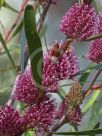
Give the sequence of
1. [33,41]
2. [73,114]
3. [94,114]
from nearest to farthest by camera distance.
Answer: [33,41] → [73,114] → [94,114]

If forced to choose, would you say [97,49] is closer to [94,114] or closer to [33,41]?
[33,41]

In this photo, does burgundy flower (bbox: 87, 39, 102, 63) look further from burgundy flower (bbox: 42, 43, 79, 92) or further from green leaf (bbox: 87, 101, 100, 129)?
green leaf (bbox: 87, 101, 100, 129)

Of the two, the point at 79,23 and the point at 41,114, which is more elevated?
the point at 79,23

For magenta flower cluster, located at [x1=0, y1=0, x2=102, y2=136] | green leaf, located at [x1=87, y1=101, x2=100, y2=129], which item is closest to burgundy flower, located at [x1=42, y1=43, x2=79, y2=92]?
magenta flower cluster, located at [x1=0, y1=0, x2=102, y2=136]

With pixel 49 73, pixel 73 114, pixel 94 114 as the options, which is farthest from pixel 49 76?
pixel 94 114

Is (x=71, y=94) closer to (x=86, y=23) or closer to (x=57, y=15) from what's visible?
(x=86, y=23)

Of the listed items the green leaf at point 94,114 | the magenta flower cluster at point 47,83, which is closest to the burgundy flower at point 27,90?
the magenta flower cluster at point 47,83

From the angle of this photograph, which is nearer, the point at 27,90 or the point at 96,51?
the point at 27,90
